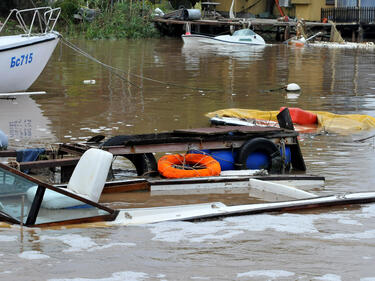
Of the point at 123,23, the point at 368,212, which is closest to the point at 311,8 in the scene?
the point at 123,23

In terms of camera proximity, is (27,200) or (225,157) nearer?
(27,200)

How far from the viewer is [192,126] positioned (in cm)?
1534

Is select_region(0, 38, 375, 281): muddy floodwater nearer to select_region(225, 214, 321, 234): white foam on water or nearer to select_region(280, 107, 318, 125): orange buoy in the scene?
select_region(225, 214, 321, 234): white foam on water

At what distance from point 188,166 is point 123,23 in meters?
38.0

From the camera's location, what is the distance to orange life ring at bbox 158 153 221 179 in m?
10.3

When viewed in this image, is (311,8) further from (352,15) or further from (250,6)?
(250,6)

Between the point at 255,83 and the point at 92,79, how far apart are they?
5261 mm

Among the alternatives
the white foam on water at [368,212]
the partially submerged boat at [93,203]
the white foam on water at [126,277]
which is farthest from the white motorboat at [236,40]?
the white foam on water at [126,277]

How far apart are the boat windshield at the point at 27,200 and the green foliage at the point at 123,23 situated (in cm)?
3817

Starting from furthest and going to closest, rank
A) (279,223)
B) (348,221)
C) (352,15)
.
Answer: (352,15) → (348,221) → (279,223)

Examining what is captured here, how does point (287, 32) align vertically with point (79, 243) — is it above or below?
above

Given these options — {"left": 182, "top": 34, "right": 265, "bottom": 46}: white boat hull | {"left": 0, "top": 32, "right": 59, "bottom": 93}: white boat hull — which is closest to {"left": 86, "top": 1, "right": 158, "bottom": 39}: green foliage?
{"left": 182, "top": 34, "right": 265, "bottom": 46}: white boat hull

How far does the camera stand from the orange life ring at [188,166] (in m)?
10.3

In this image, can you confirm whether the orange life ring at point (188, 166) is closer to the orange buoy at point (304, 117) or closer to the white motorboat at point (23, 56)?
the orange buoy at point (304, 117)
